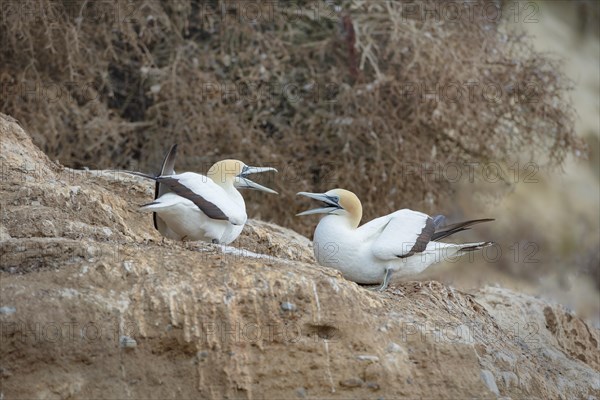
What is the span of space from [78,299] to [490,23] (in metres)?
9.91

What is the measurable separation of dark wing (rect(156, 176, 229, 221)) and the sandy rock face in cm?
31

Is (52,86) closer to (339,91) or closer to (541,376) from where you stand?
(339,91)

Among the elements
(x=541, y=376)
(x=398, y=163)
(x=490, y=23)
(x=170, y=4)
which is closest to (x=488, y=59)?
(x=490, y=23)

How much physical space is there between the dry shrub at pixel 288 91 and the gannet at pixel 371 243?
5.61m

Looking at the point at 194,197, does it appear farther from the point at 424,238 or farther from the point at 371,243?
the point at 424,238

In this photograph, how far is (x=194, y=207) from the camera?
24.3ft

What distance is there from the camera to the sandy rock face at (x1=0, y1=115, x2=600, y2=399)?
6090mm

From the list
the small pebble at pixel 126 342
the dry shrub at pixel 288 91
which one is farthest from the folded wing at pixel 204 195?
the dry shrub at pixel 288 91

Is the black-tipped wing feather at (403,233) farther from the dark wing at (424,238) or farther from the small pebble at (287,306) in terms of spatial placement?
the small pebble at (287,306)

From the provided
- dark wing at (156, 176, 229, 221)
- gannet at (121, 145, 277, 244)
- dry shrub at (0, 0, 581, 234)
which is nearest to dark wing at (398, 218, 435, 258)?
gannet at (121, 145, 277, 244)

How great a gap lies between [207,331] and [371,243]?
72.0 inches

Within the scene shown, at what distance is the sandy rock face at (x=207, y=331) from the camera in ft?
20.0

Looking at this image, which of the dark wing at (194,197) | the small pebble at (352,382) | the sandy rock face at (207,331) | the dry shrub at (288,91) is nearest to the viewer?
the sandy rock face at (207,331)

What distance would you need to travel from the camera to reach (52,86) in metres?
13.4
